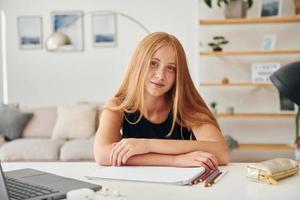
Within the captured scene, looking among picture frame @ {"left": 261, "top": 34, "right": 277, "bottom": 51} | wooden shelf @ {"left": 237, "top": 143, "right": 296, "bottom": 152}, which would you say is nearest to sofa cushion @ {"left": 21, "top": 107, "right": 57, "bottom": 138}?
wooden shelf @ {"left": 237, "top": 143, "right": 296, "bottom": 152}

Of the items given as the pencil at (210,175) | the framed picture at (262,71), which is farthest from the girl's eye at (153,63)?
the framed picture at (262,71)

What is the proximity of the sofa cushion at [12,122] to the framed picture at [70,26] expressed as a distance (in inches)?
36.2

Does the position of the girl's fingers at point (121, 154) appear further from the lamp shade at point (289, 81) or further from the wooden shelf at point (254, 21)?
the wooden shelf at point (254, 21)

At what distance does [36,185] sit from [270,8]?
3.71 meters

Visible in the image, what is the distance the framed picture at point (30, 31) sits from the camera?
4840 mm

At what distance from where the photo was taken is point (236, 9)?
4.20m

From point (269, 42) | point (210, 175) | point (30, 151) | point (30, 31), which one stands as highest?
point (30, 31)

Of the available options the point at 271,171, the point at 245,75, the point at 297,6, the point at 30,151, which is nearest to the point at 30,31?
the point at 30,151

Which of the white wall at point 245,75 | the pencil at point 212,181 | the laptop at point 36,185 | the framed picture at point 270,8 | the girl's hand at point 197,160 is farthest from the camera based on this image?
the white wall at point 245,75

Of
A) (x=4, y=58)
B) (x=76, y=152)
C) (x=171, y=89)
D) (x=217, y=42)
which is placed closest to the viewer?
(x=171, y=89)

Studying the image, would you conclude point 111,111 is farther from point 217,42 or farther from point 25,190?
point 217,42

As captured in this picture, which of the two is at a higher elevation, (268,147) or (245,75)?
(245,75)

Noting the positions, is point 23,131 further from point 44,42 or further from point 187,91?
point 187,91

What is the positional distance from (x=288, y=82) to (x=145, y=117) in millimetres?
703
